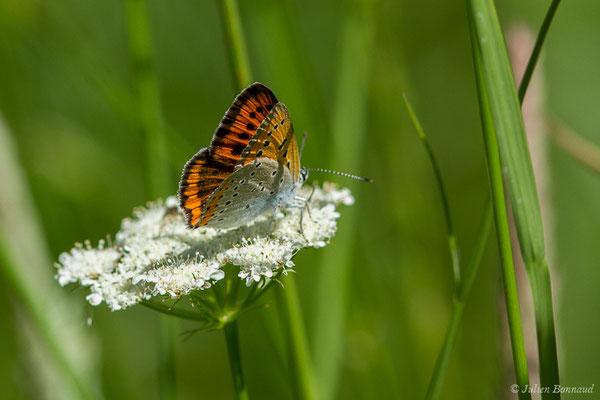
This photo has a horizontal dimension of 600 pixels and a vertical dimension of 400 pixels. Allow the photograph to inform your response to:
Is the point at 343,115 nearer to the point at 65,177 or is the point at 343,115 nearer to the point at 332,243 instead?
the point at 332,243

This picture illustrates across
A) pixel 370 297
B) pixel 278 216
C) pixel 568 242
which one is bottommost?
pixel 568 242

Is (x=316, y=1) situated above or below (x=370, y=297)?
above

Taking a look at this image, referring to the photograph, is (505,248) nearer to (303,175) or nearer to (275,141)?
(275,141)

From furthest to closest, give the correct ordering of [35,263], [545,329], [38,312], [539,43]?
[35,263] → [38,312] → [539,43] → [545,329]

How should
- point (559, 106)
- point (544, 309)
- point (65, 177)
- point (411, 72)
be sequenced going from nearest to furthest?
1. point (544, 309)
2. point (65, 177)
3. point (559, 106)
4. point (411, 72)

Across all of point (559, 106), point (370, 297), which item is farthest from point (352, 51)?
point (559, 106)

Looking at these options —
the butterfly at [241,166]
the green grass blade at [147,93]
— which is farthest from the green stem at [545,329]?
the green grass blade at [147,93]

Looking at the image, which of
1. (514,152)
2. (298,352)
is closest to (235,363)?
(298,352)
